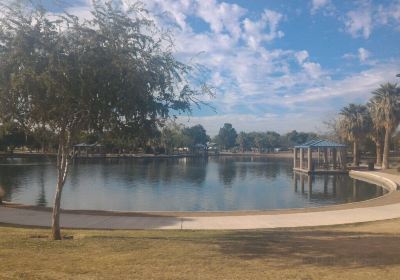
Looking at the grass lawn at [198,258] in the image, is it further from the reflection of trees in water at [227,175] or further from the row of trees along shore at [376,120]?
the row of trees along shore at [376,120]

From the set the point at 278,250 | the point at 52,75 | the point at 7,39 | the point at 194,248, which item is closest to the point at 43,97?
the point at 52,75

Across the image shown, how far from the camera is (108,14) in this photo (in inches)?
443

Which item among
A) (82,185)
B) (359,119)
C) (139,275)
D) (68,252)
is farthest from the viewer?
(359,119)

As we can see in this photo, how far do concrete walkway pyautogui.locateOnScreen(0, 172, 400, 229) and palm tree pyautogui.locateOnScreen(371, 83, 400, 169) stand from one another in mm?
39557

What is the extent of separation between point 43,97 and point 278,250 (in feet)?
21.5

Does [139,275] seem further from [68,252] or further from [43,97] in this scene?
[43,97]

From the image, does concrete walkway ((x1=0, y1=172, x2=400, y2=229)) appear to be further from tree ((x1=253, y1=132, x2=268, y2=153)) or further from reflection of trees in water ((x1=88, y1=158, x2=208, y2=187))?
tree ((x1=253, y1=132, x2=268, y2=153))

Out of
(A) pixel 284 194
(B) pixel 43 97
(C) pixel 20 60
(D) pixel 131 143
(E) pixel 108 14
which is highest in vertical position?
(E) pixel 108 14

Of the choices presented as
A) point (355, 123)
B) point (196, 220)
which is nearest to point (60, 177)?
point (196, 220)

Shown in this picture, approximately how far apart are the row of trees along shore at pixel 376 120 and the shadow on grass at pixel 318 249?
163ft

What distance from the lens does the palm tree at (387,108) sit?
191ft

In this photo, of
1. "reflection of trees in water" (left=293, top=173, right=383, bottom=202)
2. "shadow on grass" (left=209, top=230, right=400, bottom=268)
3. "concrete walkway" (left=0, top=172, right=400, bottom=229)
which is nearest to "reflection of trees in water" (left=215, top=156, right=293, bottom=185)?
"reflection of trees in water" (left=293, top=173, right=383, bottom=202)

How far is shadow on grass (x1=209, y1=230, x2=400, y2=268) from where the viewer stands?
939cm

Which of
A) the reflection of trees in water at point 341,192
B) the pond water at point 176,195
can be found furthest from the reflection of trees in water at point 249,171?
the reflection of trees in water at point 341,192
